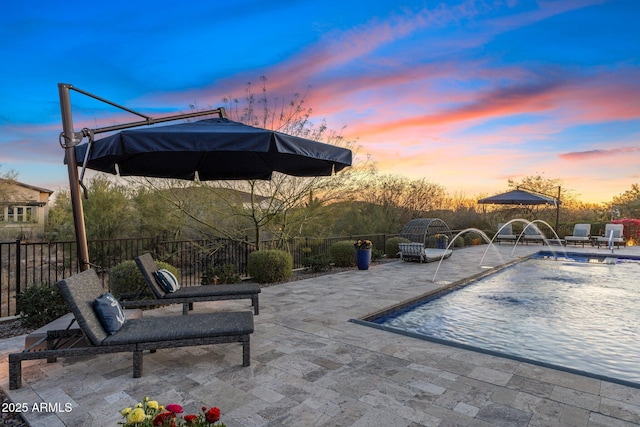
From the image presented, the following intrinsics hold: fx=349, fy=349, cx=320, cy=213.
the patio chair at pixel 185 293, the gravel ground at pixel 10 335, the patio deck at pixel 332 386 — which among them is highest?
the patio chair at pixel 185 293

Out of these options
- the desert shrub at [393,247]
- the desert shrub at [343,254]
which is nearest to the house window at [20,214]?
the desert shrub at [343,254]

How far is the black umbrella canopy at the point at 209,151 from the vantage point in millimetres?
3020

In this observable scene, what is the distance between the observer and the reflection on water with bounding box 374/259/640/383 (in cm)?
344

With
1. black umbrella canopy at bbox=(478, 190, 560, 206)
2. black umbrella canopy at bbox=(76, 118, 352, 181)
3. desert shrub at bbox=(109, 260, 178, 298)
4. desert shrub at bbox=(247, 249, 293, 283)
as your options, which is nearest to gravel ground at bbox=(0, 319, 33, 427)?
desert shrub at bbox=(109, 260, 178, 298)

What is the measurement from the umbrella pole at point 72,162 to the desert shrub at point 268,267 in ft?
12.1

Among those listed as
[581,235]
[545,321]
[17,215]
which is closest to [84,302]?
[545,321]

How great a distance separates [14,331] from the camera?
4051 millimetres

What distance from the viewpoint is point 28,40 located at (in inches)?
241

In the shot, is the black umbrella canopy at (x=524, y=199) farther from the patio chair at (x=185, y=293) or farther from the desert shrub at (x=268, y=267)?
the patio chair at (x=185, y=293)

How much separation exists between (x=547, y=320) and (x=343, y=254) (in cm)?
492

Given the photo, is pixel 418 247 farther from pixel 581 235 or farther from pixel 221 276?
pixel 581 235

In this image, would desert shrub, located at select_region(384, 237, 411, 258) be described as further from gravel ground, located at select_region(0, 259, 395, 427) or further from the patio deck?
the patio deck

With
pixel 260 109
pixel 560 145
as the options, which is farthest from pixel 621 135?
pixel 260 109

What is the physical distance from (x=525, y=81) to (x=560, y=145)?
429 cm
